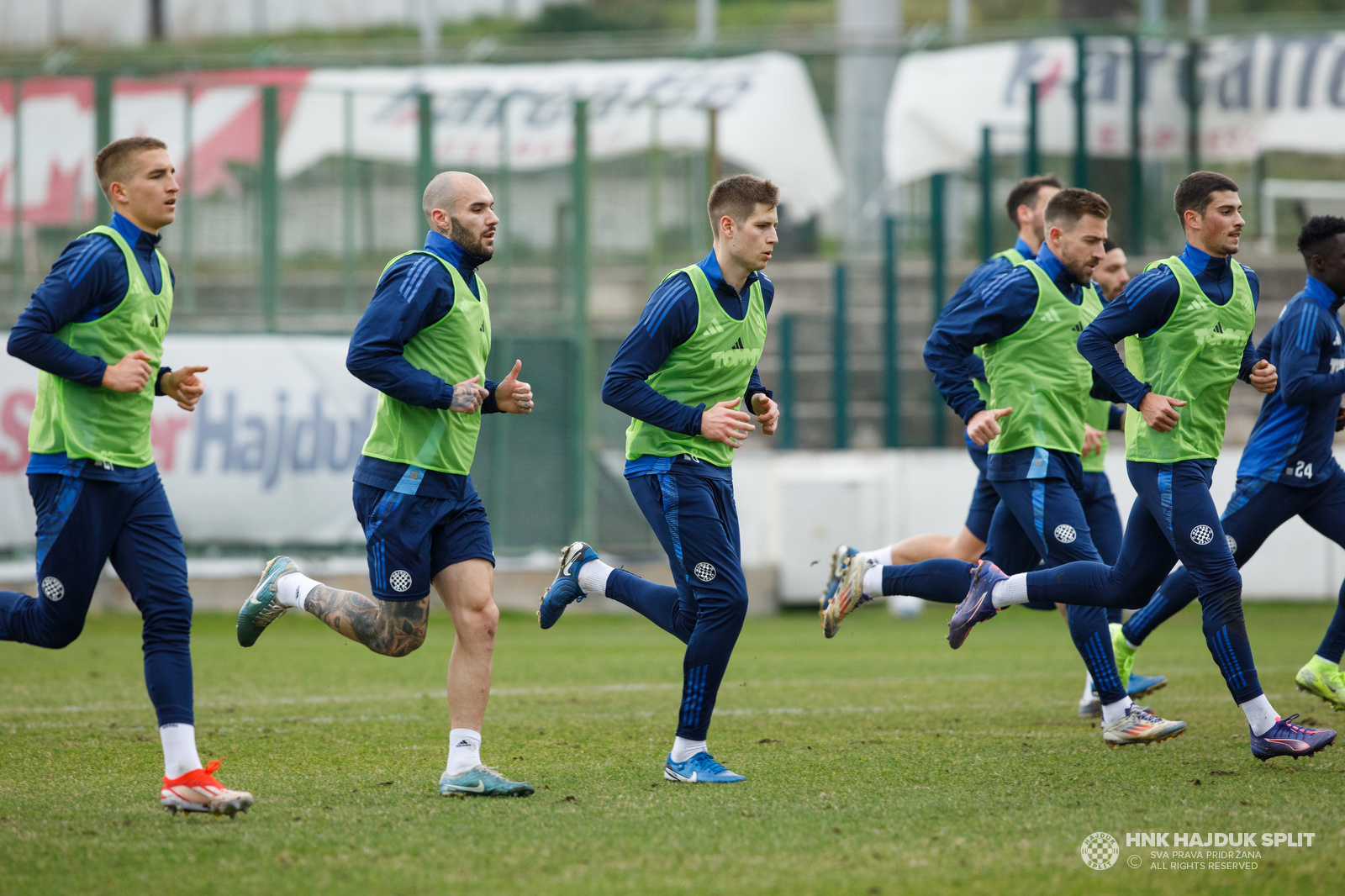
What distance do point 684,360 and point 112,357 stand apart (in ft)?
7.17

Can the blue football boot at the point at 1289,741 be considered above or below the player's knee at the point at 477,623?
below

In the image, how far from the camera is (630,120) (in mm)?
15984

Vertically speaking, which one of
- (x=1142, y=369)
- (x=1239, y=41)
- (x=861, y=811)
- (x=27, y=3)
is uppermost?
(x=27, y=3)

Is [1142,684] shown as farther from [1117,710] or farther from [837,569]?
[837,569]

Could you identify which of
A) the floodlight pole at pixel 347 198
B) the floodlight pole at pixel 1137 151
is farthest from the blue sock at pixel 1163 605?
the floodlight pole at pixel 1137 151

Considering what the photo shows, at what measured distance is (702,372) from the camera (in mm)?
5957

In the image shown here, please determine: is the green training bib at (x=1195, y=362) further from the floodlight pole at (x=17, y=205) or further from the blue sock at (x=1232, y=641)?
the floodlight pole at (x=17, y=205)

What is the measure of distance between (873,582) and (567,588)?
157cm

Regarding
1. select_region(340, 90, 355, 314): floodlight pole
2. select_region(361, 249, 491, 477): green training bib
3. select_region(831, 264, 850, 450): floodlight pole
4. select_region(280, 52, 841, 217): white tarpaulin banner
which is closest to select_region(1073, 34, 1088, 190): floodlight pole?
select_region(831, 264, 850, 450): floodlight pole

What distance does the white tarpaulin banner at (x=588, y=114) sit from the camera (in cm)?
1491

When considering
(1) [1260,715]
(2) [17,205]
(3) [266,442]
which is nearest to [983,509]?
(1) [1260,715]

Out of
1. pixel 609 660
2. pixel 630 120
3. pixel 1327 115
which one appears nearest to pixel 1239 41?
pixel 1327 115

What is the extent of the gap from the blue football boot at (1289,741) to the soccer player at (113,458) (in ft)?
13.0

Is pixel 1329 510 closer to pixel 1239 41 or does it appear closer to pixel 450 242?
pixel 450 242
